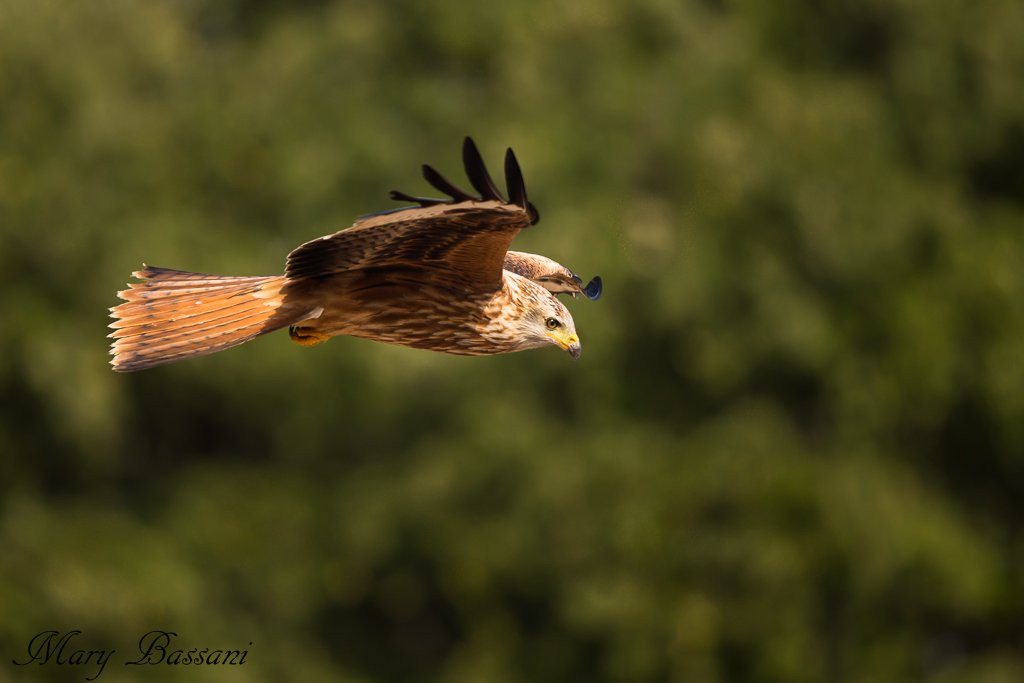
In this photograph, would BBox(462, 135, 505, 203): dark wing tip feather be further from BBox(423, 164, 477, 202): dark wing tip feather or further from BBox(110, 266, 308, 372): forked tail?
BBox(110, 266, 308, 372): forked tail

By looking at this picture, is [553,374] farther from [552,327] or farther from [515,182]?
[515,182]

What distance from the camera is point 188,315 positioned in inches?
251

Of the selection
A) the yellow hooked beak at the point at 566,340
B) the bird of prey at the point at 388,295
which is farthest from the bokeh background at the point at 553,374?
the yellow hooked beak at the point at 566,340

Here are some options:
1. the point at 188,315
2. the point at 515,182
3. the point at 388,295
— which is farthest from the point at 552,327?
the point at 188,315

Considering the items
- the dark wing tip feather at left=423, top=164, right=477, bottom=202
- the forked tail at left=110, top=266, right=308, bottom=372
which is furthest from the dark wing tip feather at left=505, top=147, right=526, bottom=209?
the forked tail at left=110, top=266, right=308, bottom=372

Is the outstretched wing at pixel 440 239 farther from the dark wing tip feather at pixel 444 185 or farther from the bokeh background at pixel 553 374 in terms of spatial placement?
the bokeh background at pixel 553 374

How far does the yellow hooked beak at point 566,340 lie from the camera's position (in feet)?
22.2

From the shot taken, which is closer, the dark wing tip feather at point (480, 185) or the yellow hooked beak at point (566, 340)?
the dark wing tip feather at point (480, 185)

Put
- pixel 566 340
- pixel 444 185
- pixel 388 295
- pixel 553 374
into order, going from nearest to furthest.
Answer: pixel 444 185
pixel 388 295
pixel 566 340
pixel 553 374

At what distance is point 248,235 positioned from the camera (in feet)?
66.6

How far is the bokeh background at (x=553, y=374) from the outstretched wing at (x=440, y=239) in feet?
34.7

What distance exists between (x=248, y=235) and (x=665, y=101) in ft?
18.5

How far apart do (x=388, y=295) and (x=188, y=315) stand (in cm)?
77

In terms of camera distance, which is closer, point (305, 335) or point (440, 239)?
point (440, 239)
